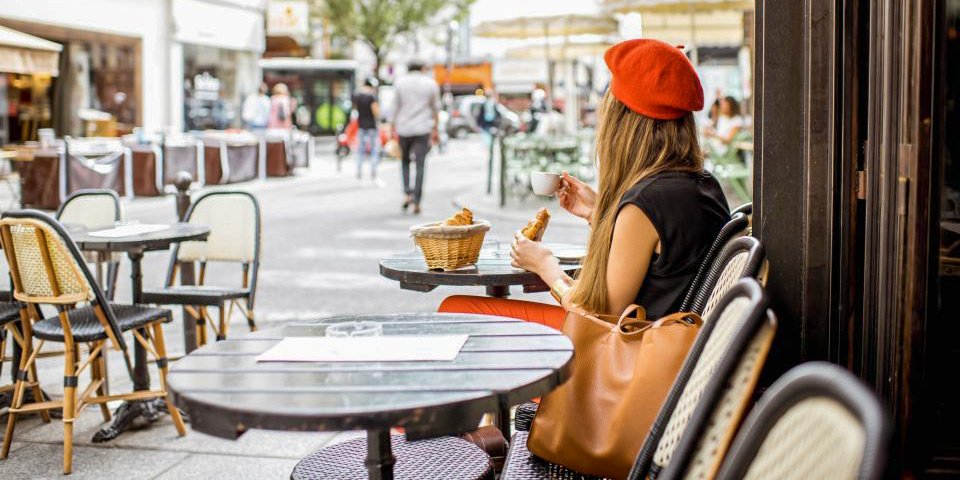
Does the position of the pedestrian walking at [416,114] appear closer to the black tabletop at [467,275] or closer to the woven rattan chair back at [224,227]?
the woven rattan chair back at [224,227]

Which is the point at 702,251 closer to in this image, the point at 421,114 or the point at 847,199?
the point at 847,199

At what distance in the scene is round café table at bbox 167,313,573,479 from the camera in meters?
2.12

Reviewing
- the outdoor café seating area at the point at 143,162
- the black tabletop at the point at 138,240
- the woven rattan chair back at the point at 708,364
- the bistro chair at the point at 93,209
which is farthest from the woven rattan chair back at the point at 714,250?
the outdoor café seating area at the point at 143,162

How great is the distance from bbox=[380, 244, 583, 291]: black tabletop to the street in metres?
0.93

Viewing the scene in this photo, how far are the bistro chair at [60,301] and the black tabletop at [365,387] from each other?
2091 millimetres

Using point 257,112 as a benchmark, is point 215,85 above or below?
above

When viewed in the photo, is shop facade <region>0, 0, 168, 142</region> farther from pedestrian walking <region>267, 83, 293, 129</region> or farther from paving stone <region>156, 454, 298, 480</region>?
paving stone <region>156, 454, 298, 480</region>

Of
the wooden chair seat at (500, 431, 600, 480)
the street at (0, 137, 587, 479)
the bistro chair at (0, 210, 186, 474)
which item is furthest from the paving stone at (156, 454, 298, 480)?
the wooden chair seat at (500, 431, 600, 480)

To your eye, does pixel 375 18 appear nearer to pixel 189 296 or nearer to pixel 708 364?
pixel 189 296

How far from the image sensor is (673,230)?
310cm

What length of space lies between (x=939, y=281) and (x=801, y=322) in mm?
515

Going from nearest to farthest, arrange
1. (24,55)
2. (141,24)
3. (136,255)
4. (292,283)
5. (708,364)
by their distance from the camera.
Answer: (708,364), (136,255), (292,283), (24,55), (141,24)

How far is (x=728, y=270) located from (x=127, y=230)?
374 cm

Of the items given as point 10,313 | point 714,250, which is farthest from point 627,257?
point 10,313
